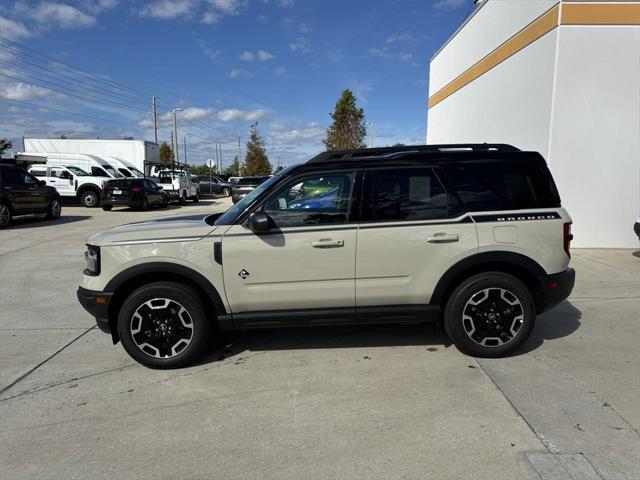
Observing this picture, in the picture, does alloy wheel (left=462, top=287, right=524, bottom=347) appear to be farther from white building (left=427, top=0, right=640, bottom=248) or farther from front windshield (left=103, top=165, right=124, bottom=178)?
front windshield (left=103, top=165, right=124, bottom=178)

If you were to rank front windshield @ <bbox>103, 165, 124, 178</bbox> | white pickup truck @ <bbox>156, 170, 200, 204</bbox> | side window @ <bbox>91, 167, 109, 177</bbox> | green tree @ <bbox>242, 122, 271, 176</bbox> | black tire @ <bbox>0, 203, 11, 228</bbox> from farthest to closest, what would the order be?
green tree @ <bbox>242, 122, 271, 176</bbox> < white pickup truck @ <bbox>156, 170, 200, 204</bbox> < front windshield @ <bbox>103, 165, 124, 178</bbox> < side window @ <bbox>91, 167, 109, 177</bbox> < black tire @ <bbox>0, 203, 11, 228</bbox>

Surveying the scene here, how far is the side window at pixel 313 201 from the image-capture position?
12.7ft

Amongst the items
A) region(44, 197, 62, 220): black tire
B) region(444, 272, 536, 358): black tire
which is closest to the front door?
region(444, 272, 536, 358): black tire

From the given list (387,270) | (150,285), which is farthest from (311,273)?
(150,285)

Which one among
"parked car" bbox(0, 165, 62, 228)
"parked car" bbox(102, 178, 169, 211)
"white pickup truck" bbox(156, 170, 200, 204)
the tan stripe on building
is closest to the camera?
the tan stripe on building

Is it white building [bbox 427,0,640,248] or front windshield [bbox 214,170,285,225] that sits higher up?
white building [bbox 427,0,640,248]

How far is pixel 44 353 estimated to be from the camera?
14.3 ft

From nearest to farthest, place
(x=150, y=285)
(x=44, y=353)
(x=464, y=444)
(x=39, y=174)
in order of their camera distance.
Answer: (x=464, y=444) → (x=150, y=285) → (x=44, y=353) → (x=39, y=174)

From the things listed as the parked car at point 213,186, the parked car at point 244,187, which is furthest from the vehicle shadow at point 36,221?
the parked car at point 213,186

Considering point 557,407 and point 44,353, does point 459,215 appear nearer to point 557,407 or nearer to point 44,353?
point 557,407

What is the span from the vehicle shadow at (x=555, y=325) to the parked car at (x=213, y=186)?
3126cm

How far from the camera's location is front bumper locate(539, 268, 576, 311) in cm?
401

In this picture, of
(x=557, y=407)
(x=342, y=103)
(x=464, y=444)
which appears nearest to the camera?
(x=464, y=444)

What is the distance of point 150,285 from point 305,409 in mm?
1676
